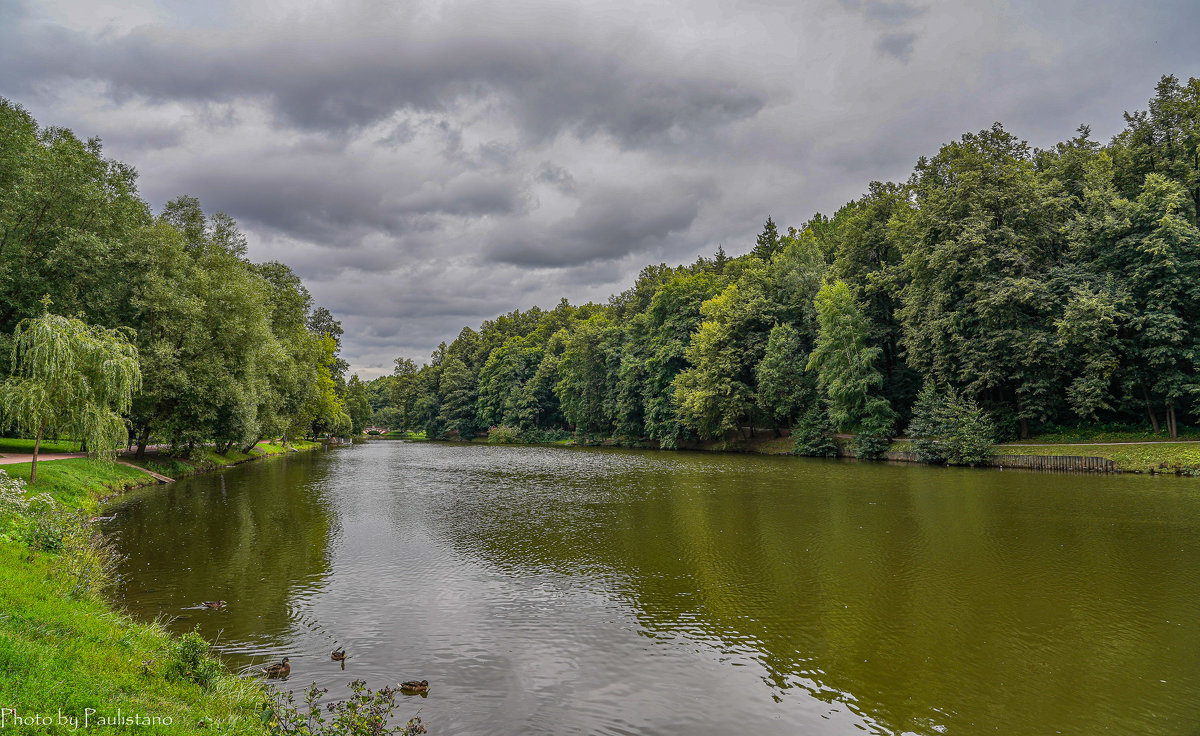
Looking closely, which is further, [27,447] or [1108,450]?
[1108,450]

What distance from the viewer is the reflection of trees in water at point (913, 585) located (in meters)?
7.95

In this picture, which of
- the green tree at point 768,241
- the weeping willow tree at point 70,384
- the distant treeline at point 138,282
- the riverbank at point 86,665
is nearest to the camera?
the riverbank at point 86,665

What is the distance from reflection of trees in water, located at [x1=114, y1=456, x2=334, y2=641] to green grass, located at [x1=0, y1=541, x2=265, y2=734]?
2499mm

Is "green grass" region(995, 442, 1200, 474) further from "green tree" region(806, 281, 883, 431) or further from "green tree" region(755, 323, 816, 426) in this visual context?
"green tree" region(755, 323, 816, 426)

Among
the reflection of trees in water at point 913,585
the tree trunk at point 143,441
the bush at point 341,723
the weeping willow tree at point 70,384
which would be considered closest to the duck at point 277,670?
the bush at point 341,723

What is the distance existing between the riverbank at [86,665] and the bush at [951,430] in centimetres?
3879

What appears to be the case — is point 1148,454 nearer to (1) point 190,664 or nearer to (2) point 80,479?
(1) point 190,664

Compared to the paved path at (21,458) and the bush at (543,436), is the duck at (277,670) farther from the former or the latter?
the bush at (543,436)

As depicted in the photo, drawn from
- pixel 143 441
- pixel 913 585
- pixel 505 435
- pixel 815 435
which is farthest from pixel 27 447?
pixel 505 435

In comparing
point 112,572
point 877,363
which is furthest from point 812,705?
point 877,363

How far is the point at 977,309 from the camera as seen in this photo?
36906 mm

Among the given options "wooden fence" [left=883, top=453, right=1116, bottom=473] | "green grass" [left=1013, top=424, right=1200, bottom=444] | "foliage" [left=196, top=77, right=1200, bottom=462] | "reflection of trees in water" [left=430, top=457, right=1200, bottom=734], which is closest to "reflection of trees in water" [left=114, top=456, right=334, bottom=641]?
"reflection of trees in water" [left=430, top=457, right=1200, bottom=734]

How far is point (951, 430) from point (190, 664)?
40445 mm

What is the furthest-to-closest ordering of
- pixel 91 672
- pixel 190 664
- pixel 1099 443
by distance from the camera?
1. pixel 1099 443
2. pixel 190 664
3. pixel 91 672
